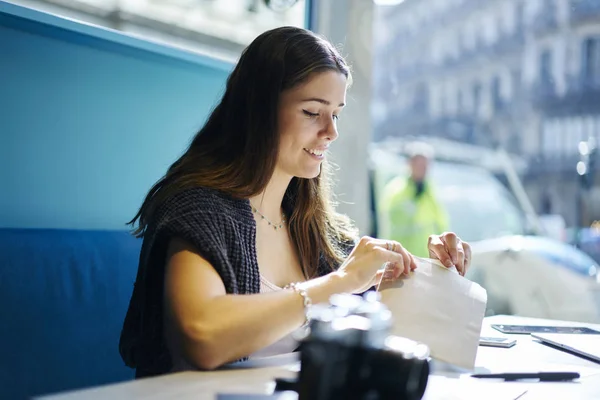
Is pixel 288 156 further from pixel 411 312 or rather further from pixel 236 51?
pixel 236 51

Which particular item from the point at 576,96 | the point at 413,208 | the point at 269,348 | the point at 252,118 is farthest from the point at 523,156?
the point at 269,348

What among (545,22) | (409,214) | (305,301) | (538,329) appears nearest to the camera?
(305,301)

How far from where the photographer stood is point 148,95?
178 cm

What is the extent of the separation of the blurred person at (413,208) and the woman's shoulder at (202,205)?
2996 millimetres

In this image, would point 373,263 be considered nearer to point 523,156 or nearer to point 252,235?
point 252,235

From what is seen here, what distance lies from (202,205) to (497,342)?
2.16ft

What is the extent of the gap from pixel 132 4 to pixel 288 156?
27.4 inches

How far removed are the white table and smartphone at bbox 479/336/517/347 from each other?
0.08 metres

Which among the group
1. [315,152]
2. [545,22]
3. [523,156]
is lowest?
[315,152]

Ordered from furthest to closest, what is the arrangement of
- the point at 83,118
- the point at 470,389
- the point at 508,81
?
the point at 508,81 < the point at 83,118 < the point at 470,389

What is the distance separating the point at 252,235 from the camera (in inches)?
50.4

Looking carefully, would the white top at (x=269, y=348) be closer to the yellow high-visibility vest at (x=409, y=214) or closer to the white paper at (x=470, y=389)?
the white paper at (x=470, y=389)

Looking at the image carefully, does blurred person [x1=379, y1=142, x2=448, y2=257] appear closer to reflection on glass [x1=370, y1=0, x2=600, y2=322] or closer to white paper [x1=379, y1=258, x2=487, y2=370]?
reflection on glass [x1=370, y1=0, x2=600, y2=322]

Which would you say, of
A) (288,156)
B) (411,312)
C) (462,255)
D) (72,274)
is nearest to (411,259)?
(411,312)
